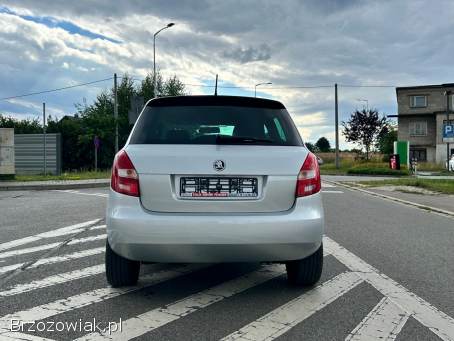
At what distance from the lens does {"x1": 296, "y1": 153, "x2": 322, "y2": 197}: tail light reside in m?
3.80

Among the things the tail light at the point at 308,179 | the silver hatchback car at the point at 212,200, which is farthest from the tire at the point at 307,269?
the tail light at the point at 308,179

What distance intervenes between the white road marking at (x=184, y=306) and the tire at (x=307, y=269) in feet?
1.28

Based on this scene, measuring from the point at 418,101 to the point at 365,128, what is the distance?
6.05 m

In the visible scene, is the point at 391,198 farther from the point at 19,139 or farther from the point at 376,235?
the point at 19,139

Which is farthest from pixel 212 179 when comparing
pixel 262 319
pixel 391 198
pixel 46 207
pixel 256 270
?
pixel 391 198

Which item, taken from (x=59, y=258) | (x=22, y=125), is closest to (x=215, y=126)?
(x=59, y=258)

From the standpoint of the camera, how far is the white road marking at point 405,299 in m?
3.38

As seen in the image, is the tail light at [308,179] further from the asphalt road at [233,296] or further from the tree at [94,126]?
the tree at [94,126]

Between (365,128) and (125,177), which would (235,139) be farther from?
(365,128)

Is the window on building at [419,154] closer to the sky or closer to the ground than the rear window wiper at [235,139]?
closer to the sky

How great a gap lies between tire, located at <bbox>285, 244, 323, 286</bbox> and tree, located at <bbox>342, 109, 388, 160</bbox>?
48510 millimetres

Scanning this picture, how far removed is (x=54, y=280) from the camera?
450cm

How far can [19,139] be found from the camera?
3450 cm

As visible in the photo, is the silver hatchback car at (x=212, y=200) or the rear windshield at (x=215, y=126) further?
the rear windshield at (x=215, y=126)
